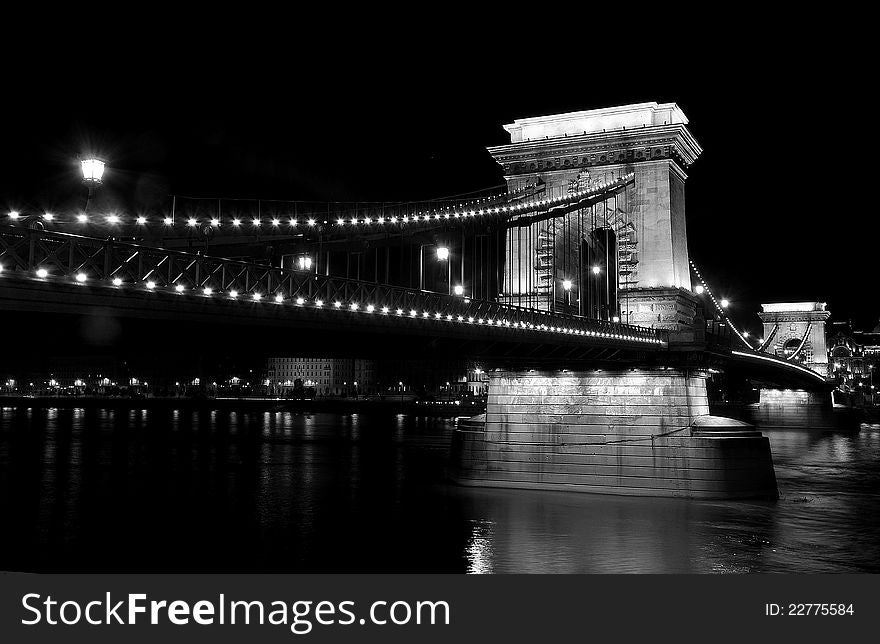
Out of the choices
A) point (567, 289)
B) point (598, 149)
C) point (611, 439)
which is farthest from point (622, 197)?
point (611, 439)

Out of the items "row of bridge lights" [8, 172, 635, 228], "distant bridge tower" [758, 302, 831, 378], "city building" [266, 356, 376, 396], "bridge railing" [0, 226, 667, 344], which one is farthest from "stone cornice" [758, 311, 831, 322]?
"bridge railing" [0, 226, 667, 344]

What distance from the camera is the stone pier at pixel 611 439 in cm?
2778

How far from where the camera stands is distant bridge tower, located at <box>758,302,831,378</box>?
10019 cm

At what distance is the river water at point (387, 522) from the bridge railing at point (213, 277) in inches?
222

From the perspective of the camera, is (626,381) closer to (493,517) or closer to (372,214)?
(493,517)

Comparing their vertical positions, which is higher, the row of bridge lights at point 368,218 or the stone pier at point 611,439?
the row of bridge lights at point 368,218

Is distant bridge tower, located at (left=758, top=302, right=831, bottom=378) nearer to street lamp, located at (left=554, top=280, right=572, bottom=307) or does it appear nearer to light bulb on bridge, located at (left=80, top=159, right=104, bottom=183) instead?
street lamp, located at (left=554, top=280, right=572, bottom=307)

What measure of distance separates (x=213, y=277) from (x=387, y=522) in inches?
482

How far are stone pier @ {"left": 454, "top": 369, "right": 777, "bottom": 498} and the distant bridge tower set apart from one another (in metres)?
74.4

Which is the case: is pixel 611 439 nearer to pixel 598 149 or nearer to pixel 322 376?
pixel 598 149

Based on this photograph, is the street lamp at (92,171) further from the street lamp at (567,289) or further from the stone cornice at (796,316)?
the stone cornice at (796,316)

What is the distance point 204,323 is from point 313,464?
28349 mm

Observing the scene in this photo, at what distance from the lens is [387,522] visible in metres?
25.9

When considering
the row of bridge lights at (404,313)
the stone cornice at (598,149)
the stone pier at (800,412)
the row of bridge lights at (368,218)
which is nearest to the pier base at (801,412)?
the stone pier at (800,412)
